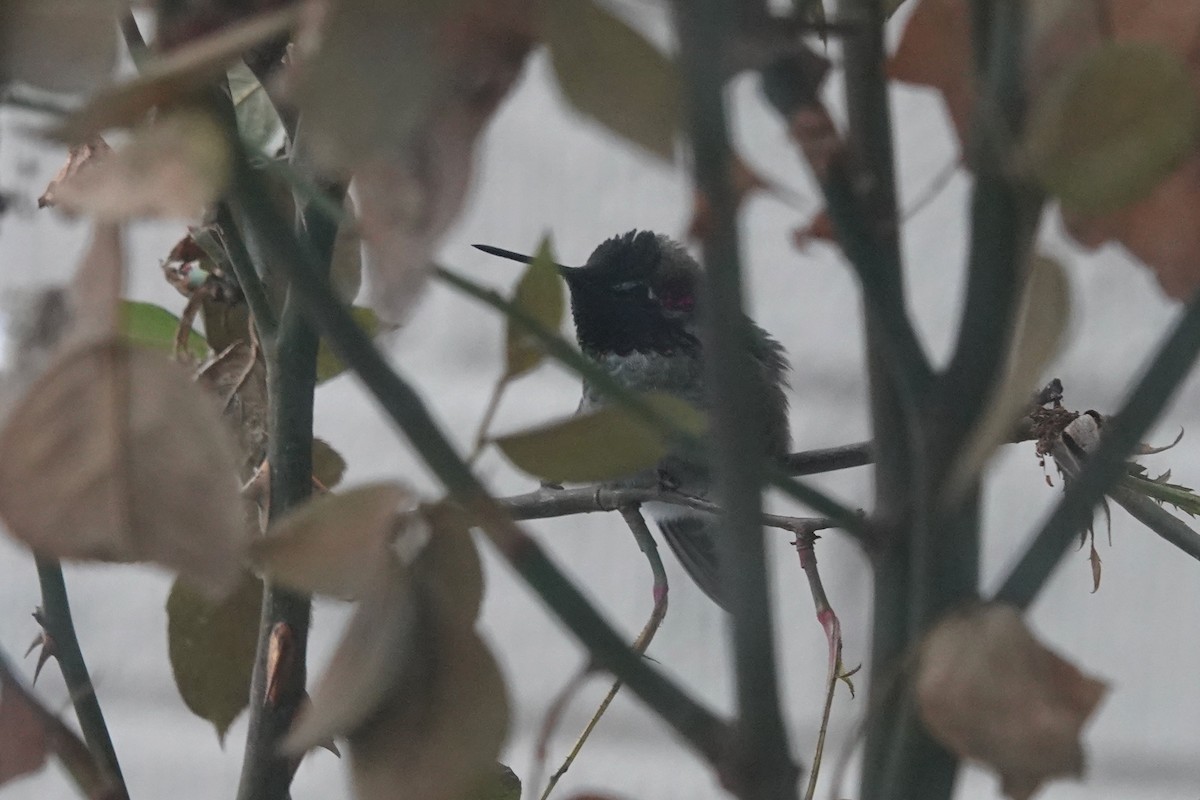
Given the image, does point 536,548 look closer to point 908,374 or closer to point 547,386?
point 908,374

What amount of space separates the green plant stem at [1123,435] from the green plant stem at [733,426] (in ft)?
0.07

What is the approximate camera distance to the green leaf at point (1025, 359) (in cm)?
8

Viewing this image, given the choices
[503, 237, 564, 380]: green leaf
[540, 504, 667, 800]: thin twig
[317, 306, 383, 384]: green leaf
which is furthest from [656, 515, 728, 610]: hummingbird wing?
[503, 237, 564, 380]: green leaf

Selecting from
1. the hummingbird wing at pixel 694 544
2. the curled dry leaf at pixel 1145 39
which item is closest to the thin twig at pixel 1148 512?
the curled dry leaf at pixel 1145 39

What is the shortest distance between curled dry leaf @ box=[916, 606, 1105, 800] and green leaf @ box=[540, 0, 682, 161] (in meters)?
0.04

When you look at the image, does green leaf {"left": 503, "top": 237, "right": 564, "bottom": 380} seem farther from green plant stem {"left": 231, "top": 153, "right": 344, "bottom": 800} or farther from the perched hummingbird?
the perched hummingbird

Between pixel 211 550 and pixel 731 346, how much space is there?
0.04 m

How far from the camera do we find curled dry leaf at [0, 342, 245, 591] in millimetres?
78

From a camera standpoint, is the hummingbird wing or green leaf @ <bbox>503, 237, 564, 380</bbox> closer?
green leaf @ <bbox>503, 237, 564, 380</bbox>

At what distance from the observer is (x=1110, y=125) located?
0.25ft

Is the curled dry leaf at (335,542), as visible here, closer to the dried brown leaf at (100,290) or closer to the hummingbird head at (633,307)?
the dried brown leaf at (100,290)

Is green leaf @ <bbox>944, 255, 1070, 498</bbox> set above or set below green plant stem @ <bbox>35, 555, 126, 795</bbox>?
above

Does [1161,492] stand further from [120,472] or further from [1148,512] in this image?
[120,472]

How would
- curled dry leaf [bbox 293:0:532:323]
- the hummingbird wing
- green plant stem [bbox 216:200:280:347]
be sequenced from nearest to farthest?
curled dry leaf [bbox 293:0:532:323] → green plant stem [bbox 216:200:280:347] → the hummingbird wing
